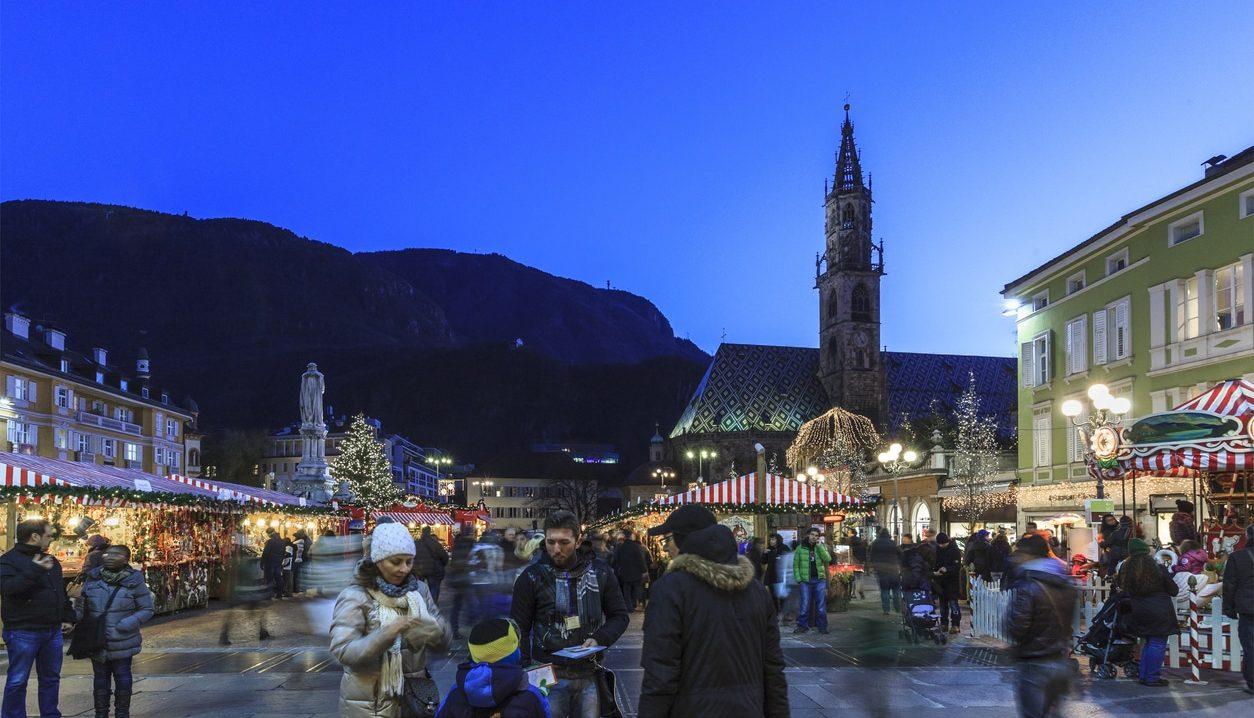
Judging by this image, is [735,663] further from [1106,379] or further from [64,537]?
[1106,379]

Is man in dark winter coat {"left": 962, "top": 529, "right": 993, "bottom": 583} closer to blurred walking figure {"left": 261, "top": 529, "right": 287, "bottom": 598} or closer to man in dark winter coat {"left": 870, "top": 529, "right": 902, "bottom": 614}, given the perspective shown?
man in dark winter coat {"left": 870, "top": 529, "right": 902, "bottom": 614}

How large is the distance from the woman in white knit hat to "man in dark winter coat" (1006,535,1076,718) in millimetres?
3743

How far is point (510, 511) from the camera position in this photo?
12500cm

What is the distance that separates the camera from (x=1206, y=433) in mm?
14172

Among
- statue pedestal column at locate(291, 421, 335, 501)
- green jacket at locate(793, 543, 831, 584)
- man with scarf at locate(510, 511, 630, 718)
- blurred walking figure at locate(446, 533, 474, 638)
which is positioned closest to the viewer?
man with scarf at locate(510, 511, 630, 718)

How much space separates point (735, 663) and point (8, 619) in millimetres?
6051

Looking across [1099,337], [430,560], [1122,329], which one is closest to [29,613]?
[430,560]

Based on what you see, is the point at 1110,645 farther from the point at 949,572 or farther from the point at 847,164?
the point at 847,164

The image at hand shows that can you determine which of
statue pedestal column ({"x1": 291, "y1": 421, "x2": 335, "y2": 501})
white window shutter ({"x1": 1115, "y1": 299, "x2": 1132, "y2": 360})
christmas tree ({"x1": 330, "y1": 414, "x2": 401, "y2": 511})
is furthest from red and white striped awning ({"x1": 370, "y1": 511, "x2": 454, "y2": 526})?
white window shutter ({"x1": 1115, "y1": 299, "x2": 1132, "y2": 360})

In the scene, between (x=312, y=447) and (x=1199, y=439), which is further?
(x=312, y=447)

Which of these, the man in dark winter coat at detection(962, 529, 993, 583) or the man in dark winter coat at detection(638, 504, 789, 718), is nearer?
the man in dark winter coat at detection(638, 504, 789, 718)

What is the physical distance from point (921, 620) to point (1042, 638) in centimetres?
868

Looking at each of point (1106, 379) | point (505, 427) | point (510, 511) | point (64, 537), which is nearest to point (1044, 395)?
point (1106, 379)

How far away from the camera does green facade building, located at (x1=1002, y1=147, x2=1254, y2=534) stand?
21703 mm
